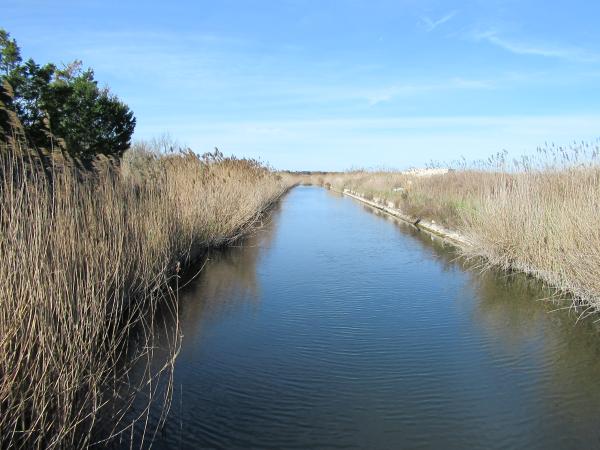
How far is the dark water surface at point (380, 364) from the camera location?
12.8 ft

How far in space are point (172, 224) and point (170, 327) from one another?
272 cm

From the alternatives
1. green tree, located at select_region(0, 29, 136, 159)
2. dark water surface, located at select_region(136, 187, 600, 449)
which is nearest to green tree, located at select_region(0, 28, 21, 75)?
green tree, located at select_region(0, 29, 136, 159)

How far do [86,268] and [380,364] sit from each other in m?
2.87

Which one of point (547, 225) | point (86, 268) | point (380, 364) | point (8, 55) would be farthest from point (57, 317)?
point (8, 55)

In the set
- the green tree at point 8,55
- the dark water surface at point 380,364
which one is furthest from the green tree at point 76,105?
the dark water surface at point 380,364

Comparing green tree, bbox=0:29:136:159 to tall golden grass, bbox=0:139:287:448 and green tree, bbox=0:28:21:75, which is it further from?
tall golden grass, bbox=0:139:287:448

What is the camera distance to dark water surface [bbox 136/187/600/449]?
154 inches

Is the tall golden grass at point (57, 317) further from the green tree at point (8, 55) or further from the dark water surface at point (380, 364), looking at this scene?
the green tree at point (8, 55)

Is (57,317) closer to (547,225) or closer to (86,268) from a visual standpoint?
(86,268)

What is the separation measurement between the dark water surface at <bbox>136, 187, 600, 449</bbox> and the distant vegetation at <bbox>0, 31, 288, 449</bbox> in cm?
54

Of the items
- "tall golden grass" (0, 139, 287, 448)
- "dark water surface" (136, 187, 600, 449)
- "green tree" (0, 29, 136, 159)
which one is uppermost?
"green tree" (0, 29, 136, 159)

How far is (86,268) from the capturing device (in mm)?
3869

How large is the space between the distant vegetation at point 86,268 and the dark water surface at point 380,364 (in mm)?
540

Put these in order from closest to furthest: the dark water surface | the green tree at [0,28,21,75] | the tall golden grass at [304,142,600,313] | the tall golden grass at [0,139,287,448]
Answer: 1. the tall golden grass at [0,139,287,448]
2. the dark water surface
3. the tall golden grass at [304,142,600,313]
4. the green tree at [0,28,21,75]
